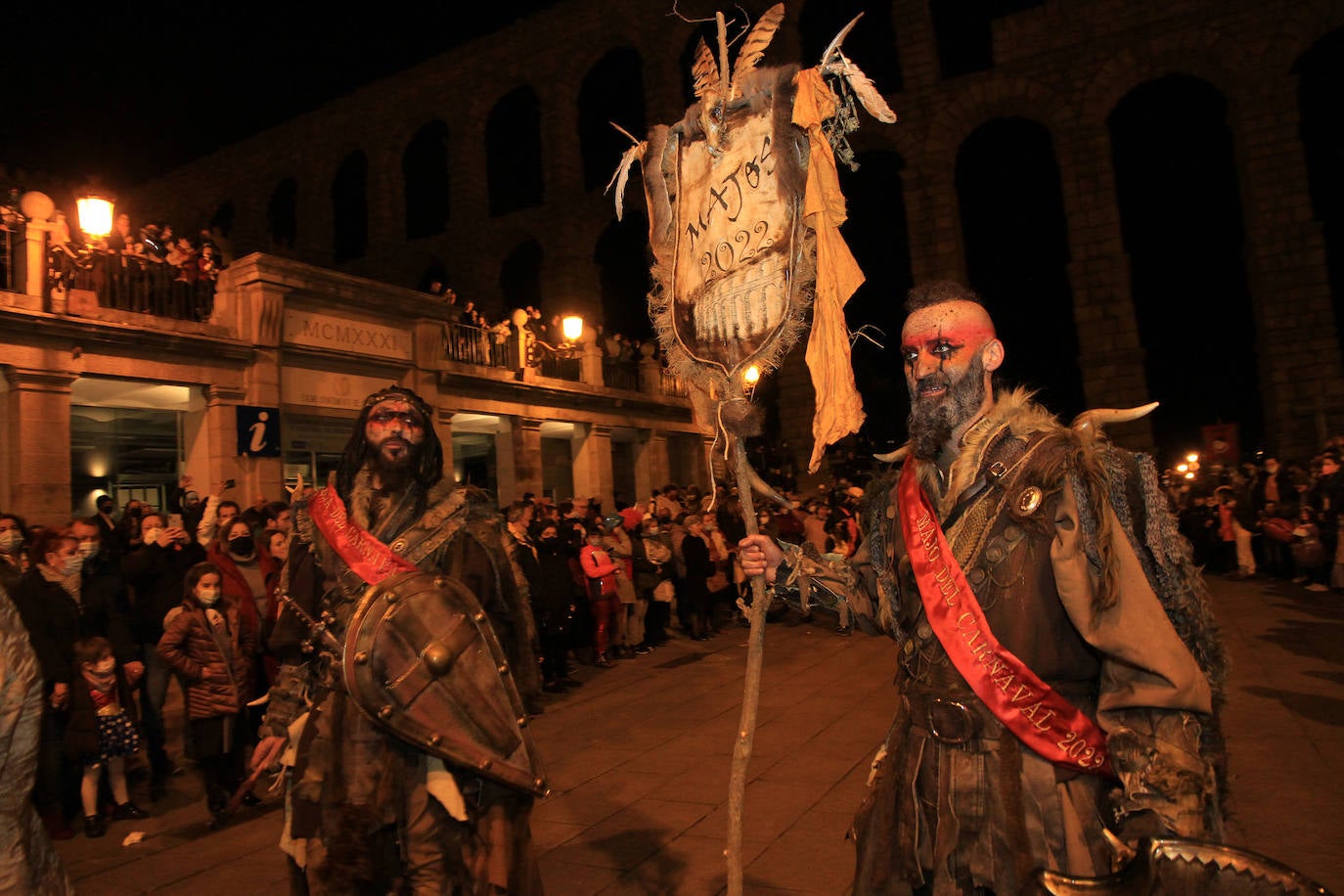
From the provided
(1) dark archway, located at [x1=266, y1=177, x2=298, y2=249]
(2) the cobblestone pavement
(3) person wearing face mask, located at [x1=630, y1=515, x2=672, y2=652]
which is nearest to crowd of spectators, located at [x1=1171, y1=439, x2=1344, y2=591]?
(2) the cobblestone pavement

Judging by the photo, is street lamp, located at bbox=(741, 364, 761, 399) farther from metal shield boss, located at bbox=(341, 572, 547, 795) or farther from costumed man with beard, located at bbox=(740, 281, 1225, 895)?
metal shield boss, located at bbox=(341, 572, 547, 795)

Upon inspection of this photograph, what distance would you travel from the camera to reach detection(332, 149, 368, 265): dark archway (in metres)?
30.1

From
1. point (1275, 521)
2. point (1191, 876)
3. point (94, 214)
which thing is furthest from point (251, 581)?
point (1275, 521)

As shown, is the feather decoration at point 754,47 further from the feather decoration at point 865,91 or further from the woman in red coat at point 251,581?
the woman in red coat at point 251,581

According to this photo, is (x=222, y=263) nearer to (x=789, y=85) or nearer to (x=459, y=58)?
(x=789, y=85)

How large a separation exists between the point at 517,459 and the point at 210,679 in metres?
14.6

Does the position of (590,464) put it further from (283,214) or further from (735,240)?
(735,240)

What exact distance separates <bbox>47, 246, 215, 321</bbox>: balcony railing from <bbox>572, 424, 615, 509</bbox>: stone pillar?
1035 centimetres

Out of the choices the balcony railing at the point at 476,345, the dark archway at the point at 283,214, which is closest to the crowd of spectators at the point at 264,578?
the balcony railing at the point at 476,345

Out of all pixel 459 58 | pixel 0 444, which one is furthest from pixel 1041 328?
pixel 0 444

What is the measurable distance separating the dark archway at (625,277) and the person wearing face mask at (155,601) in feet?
74.8

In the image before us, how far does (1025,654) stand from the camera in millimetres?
2215

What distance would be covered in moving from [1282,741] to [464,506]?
5750 millimetres

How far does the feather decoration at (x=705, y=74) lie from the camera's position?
2.99 metres
